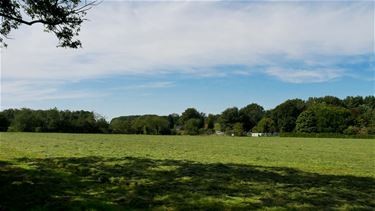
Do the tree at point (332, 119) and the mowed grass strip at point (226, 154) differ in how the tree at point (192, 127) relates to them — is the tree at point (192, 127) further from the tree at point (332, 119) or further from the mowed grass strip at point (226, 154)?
the mowed grass strip at point (226, 154)

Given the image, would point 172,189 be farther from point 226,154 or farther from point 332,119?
point 332,119

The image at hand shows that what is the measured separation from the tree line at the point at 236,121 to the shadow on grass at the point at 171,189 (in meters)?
117

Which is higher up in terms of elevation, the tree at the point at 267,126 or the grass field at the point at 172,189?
the tree at the point at 267,126

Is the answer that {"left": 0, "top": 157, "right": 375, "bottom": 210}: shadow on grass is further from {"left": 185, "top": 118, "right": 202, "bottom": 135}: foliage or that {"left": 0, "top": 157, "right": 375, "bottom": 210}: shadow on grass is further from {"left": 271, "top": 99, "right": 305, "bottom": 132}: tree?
{"left": 185, "top": 118, "right": 202, "bottom": 135}: foliage

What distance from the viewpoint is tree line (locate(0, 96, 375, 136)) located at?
131 metres

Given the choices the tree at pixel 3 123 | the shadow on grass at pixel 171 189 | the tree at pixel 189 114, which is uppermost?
the tree at pixel 189 114

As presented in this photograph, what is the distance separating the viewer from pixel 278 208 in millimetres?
9992

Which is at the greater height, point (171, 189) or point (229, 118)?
point (229, 118)

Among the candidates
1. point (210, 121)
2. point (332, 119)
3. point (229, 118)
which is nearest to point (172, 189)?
point (332, 119)

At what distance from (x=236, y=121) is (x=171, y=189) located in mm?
168201

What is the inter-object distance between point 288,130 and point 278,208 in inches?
6100

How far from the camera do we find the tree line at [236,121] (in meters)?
131

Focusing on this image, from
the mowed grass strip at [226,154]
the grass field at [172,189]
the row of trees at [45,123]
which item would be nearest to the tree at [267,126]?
the row of trees at [45,123]

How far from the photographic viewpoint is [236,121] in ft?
588
